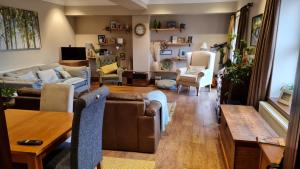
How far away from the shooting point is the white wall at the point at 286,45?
268 cm

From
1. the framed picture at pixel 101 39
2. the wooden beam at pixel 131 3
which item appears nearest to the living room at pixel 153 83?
the framed picture at pixel 101 39

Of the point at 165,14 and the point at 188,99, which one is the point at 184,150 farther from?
the point at 165,14

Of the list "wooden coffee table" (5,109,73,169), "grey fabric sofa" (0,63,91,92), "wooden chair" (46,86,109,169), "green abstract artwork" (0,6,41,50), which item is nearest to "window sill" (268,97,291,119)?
"wooden chair" (46,86,109,169)

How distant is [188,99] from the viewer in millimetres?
5551

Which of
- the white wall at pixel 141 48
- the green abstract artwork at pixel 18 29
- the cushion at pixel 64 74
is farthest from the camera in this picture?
the white wall at pixel 141 48

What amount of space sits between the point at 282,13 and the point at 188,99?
3171mm

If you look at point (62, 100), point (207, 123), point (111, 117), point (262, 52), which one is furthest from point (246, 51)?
point (62, 100)

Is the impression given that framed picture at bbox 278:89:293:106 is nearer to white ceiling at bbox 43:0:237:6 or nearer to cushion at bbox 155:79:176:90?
cushion at bbox 155:79:176:90

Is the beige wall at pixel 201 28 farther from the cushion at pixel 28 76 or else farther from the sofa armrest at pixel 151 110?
the sofa armrest at pixel 151 110

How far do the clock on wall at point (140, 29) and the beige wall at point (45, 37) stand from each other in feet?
7.26

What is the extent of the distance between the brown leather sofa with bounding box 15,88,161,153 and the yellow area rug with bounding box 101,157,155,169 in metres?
0.22

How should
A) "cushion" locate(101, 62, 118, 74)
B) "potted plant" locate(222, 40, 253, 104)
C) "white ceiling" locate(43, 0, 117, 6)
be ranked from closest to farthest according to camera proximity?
1. "potted plant" locate(222, 40, 253, 104)
2. "cushion" locate(101, 62, 118, 74)
3. "white ceiling" locate(43, 0, 117, 6)

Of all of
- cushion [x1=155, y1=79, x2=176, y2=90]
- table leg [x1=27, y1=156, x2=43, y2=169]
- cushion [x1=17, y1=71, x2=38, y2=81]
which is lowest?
cushion [x1=155, y1=79, x2=176, y2=90]

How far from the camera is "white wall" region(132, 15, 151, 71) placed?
266 inches
